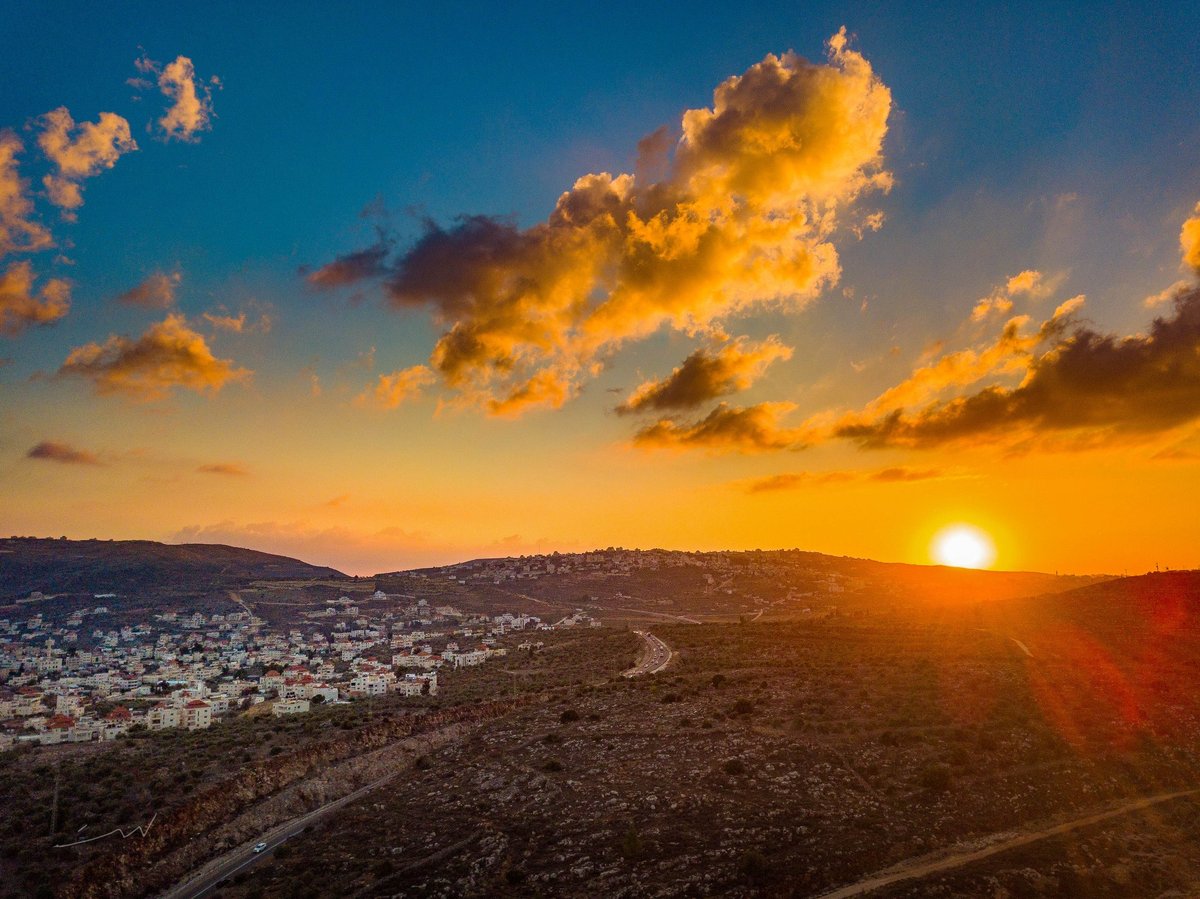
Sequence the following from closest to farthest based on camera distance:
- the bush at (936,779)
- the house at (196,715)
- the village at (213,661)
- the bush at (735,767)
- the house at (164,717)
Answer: the bush at (936,779) < the bush at (735,767) < the house at (164,717) < the house at (196,715) < the village at (213,661)

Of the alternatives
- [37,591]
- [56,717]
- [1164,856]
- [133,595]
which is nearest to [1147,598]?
[1164,856]

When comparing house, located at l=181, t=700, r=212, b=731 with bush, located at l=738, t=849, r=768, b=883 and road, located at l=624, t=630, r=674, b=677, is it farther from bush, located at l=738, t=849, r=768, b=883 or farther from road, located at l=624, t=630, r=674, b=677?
bush, located at l=738, t=849, r=768, b=883

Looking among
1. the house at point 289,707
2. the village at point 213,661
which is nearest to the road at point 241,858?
the village at point 213,661

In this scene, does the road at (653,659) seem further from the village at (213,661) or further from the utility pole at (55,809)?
the utility pole at (55,809)

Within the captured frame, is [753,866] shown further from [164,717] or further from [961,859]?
[164,717]

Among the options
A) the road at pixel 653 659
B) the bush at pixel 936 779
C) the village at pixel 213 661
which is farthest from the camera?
the village at pixel 213 661

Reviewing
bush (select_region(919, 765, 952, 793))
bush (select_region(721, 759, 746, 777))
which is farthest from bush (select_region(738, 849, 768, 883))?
bush (select_region(919, 765, 952, 793))
